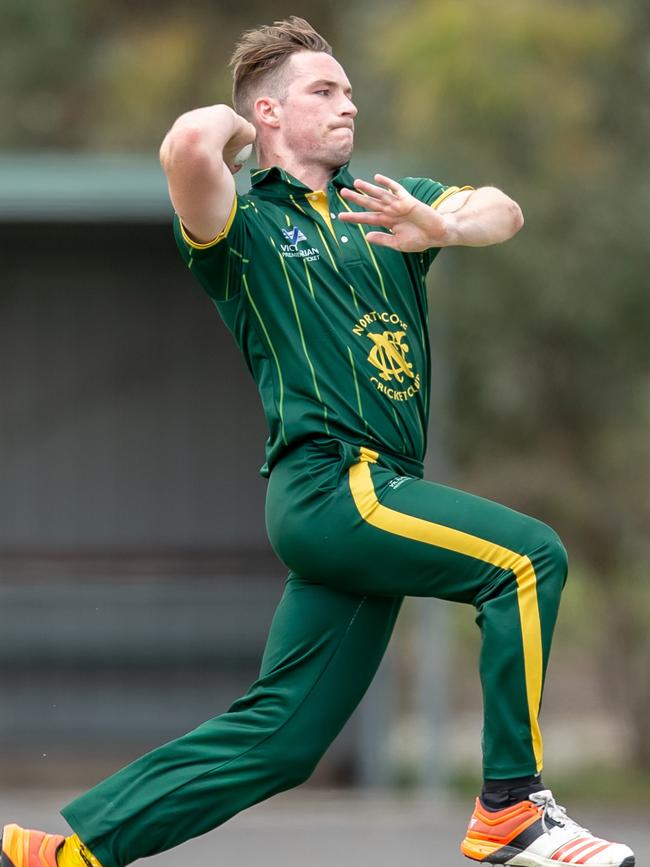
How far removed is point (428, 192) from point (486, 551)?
3.32ft

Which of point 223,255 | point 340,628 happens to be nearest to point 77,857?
point 340,628

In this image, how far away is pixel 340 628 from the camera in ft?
12.8

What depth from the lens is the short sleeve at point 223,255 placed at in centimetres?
385

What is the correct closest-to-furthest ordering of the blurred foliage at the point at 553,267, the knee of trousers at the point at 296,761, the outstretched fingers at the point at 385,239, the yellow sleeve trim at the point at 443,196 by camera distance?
the outstretched fingers at the point at 385,239 → the knee of trousers at the point at 296,761 → the yellow sleeve trim at the point at 443,196 → the blurred foliage at the point at 553,267

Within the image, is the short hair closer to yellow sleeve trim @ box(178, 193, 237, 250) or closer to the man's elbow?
yellow sleeve trim @ box(178, 193, 237, 250)

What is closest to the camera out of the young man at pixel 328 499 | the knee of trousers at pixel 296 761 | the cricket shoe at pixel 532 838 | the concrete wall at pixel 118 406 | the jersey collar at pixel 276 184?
the cricket shoe at pixel 532 838

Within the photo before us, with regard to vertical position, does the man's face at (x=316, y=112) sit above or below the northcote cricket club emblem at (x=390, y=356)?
above

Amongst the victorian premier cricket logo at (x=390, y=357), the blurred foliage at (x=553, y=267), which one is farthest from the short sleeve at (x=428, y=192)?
the blurred foliage at (x=553, y=267)

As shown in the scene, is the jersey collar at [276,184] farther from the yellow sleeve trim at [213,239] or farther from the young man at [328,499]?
the yellow sleeve trim at [213,239]

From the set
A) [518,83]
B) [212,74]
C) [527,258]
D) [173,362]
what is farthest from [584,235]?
[212,74]

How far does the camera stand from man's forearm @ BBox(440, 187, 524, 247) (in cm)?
387

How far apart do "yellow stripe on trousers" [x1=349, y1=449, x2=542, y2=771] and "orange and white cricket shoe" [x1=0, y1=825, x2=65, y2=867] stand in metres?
1.06

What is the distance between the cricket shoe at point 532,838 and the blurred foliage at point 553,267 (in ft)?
18.3

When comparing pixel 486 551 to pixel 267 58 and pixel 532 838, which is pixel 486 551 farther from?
pixel 267 58
